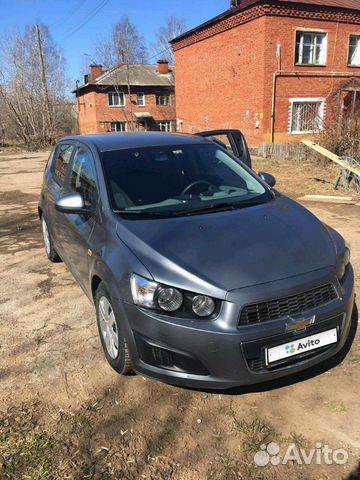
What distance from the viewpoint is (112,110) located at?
43.2m

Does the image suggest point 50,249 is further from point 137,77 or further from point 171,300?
point 137,77

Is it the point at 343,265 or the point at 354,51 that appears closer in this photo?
the point at 343,265

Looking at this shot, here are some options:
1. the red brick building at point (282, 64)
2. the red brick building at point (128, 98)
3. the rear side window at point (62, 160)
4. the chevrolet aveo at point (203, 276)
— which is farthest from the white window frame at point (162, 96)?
the chevrolet aveo at point (203, 276)

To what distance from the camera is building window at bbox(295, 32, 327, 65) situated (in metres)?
21.8

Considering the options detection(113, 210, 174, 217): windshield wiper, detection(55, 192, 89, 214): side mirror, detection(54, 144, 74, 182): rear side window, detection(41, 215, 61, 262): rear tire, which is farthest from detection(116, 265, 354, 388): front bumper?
detection(41, 215, 61, 262): rear tire

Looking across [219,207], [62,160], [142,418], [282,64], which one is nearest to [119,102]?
[282,64]

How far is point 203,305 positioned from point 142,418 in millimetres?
872

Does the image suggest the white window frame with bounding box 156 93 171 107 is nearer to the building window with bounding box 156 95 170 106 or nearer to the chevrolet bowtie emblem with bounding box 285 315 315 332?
the building window with bounding box 156 95 170 106

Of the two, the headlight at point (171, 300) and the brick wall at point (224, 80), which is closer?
the headlight at point (171, 300)

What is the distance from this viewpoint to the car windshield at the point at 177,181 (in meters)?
3.30

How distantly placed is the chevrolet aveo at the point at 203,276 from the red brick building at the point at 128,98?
40.3 m

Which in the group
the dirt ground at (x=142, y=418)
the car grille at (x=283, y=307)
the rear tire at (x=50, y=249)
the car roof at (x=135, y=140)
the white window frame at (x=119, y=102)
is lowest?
the dirt ground at (x=142, y=418)

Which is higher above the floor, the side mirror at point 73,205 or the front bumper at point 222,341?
the side mirror at point 73,205

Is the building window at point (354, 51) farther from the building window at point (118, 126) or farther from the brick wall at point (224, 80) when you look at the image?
the building window at point (118, 126)
